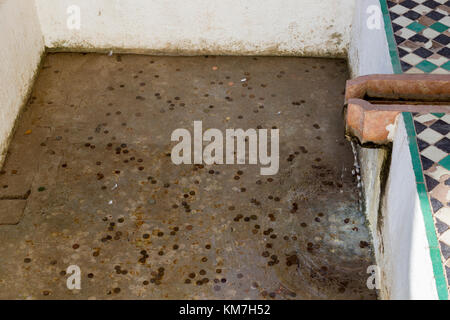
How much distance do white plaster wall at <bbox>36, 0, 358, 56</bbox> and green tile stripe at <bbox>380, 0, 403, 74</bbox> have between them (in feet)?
4.75

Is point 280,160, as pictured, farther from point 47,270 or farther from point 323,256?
point 47,270

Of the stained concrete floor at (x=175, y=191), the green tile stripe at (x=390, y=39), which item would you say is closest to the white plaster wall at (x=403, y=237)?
the stained concrete floor at (x=175, y=191)

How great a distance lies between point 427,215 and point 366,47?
284 centimetres

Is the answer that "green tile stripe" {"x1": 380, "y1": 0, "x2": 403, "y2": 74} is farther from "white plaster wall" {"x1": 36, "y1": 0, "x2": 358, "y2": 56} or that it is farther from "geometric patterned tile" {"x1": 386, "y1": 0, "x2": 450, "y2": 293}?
"white plaster wall" {"x1": 36, "y1": 0, "x2": 358, "y2": 56}

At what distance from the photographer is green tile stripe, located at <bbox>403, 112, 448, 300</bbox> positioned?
329 centimetres

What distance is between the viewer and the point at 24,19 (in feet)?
21.9

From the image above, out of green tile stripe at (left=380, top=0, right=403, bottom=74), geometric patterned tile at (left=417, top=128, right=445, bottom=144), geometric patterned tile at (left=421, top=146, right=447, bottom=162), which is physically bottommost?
geometric patterned tile at (left=421, top=146, right=447, bottom=162)

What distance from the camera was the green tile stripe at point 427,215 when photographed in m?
3.29

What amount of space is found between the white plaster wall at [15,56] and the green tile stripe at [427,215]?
3.95m

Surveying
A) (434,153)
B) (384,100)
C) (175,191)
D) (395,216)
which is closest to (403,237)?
(395,216)

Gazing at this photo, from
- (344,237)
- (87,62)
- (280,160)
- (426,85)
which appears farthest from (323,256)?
(87,62)

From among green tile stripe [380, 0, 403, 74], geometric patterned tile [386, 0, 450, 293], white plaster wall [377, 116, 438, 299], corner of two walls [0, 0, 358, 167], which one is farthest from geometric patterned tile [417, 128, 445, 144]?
corner of two walls [0, 0, 358, 167]

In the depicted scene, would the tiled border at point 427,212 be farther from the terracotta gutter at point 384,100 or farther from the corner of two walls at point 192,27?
the corner of two walls at point 192,27
